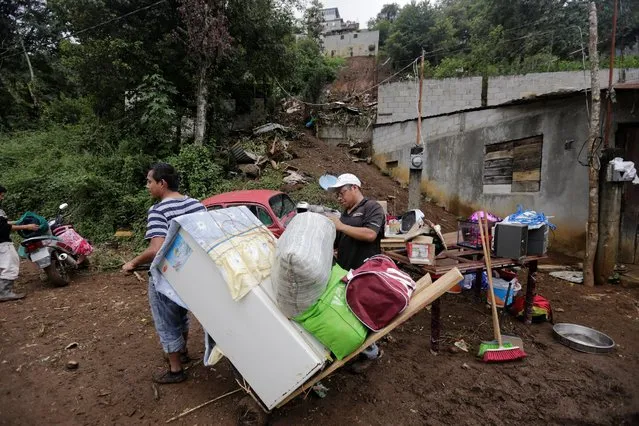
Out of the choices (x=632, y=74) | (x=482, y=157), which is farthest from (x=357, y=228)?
(x=632, y=74)

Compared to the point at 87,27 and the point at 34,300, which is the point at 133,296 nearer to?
the point at 34,300

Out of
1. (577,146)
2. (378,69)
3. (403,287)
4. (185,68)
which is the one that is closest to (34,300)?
(403,287)

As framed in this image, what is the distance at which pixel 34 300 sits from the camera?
187 inches

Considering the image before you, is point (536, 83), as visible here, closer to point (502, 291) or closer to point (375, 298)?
point (502, 291)

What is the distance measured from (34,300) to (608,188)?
9.15 m

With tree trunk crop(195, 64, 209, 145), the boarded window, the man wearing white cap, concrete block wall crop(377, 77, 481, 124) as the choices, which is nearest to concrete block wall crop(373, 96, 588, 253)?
the boarded window

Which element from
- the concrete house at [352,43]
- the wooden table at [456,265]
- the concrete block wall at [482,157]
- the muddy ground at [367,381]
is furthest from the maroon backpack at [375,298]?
the concrete house at [352,43]

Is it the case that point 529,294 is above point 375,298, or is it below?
below

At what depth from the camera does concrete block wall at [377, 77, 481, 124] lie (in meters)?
10.8

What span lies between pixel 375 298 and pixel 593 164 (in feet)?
17.7

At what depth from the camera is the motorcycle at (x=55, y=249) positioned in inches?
195

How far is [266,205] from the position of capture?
226 inches

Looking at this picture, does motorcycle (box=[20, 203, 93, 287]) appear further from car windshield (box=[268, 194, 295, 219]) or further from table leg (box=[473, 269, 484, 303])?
table leg (box=[473, 269, 484, 303])

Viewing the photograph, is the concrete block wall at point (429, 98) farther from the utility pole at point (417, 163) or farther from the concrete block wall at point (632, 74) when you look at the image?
the concrete block wall at point (632, 74)
